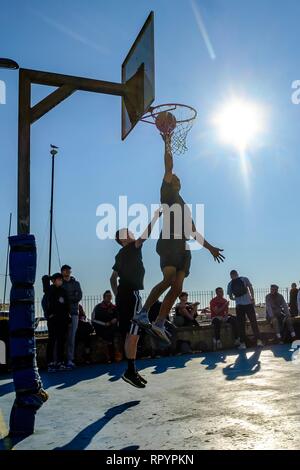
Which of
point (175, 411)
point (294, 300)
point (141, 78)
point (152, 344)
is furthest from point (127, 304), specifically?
point (294, 300)

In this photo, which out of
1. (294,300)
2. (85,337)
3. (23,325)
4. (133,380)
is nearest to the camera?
(23,325)

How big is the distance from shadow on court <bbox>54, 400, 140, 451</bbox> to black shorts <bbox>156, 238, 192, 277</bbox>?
5.02 feet

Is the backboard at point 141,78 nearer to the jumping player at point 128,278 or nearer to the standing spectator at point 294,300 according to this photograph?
the jumping player at point 128,278

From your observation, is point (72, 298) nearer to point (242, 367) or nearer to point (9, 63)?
point (242, 367)

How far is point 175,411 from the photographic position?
4.09 meters

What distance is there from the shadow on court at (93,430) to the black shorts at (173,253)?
1.53m

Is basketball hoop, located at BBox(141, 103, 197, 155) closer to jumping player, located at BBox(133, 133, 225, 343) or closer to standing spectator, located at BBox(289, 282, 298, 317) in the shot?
jumping player, located at BBox(133, 133, 225, 343)

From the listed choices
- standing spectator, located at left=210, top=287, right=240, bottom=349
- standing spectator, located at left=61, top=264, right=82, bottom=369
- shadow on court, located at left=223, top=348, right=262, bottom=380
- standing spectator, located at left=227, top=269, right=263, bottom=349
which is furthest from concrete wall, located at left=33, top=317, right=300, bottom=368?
shadow on court, located at left=223, top=348, right=262, bottom=380

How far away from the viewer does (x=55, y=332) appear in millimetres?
8797

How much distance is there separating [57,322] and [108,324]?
143cm

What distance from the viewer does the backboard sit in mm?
5934

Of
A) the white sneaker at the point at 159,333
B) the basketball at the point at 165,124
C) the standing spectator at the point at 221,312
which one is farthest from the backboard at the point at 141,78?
the standing spectator at the point at 221,312

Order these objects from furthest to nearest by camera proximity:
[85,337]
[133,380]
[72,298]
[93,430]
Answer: [85,337]
[72,298]
[133,380]
[93,430]
